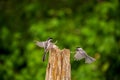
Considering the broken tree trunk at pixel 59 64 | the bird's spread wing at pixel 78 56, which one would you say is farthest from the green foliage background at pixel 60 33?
the broken tree trunk at pixel 59 64

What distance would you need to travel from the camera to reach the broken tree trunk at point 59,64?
126 inches

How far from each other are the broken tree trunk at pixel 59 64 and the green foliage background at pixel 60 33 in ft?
9.07

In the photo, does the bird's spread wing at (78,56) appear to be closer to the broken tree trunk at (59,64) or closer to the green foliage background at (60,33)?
the broken tree trunk at (59,64)

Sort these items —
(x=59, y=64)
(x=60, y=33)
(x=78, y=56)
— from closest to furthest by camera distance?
(x=59, y=64), (x=78, y=56), (x=60, y=33)

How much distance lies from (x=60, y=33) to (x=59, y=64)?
323 cm

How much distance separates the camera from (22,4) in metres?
6.83

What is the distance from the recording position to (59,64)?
3.21 metres

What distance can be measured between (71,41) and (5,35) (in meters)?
0.99

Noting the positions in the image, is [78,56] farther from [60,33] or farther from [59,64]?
[60,33]

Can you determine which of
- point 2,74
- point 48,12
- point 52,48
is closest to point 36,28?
point 48,12

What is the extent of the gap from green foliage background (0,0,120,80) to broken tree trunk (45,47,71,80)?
2.76 meters

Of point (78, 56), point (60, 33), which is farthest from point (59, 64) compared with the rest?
point (60, 33)

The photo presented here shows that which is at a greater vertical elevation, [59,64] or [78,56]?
[78,56]

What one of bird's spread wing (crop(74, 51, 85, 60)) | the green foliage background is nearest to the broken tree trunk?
bird's spread wing (crop(74, 51, 85, 60))
